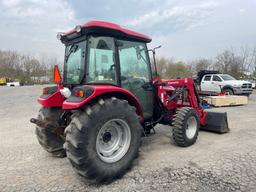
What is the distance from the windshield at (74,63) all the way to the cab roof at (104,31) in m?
0.19

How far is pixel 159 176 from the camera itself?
3.17 m

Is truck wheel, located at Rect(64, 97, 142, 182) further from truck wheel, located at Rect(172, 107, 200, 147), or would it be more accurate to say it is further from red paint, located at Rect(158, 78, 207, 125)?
red paint, located at Rect(158, 78, 207, 125)

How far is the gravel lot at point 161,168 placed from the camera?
293cm

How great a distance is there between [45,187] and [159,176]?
66.1 inches

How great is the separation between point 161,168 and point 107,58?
6.81ft

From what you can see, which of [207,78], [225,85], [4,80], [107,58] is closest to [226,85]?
[225,85]

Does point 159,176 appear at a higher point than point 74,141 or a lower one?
lower

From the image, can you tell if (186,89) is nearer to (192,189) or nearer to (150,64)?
(150,64)

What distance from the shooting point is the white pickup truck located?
13156mm

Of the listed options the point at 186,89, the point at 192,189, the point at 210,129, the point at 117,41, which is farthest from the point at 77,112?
the point at 210,129

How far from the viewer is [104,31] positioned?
3406 millimetres

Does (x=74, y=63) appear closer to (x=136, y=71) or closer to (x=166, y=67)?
(x=136, y=71)

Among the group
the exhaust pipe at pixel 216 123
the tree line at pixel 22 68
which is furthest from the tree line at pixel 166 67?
the exhaust pipe at pixel 216 123

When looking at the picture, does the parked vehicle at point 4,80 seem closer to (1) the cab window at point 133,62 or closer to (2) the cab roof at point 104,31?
(2) the cab roof at point 104,31
